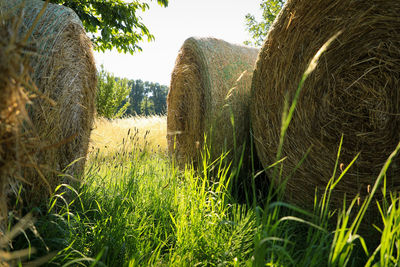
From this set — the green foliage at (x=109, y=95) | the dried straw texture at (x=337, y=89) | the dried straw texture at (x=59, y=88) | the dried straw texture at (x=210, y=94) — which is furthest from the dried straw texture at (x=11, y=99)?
the green foliage at (x=109, y=95)

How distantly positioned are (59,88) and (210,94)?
1601 millimetres

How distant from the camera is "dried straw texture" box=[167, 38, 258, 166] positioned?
141 inches

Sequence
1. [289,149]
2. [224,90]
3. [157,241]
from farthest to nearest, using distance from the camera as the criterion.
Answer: [224,90]
[289,149]
[157,241]

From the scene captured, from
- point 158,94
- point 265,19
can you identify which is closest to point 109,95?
point 265,19

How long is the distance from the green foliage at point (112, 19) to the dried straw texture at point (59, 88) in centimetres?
642

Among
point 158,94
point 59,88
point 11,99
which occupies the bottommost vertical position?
point 11,99

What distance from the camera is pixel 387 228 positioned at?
1.32 metres

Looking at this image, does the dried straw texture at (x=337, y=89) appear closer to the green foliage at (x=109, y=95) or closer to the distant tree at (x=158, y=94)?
the green foliage at (x=109, y=95)

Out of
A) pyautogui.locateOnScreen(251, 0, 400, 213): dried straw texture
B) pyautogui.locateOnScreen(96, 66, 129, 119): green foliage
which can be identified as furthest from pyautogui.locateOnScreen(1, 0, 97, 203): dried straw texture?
pyautogui.locateOnScreen(96, 66, 129, 119): green foliage

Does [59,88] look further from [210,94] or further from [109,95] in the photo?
[109,95]

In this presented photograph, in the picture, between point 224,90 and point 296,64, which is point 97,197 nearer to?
point 224,90

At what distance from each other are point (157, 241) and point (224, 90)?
2008mm

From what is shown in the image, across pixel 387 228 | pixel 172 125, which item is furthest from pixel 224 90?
pixel 387 228

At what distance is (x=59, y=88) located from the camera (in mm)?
2535
